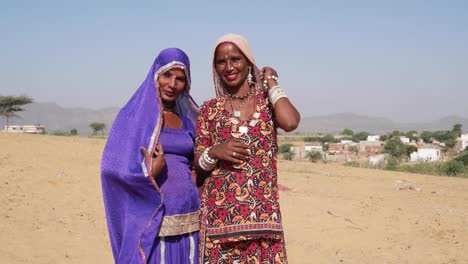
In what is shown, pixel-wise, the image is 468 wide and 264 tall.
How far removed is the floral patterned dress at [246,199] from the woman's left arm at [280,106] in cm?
7

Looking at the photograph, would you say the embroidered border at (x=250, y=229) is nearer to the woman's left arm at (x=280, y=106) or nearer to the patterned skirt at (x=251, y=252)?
the patterned skirt at (x=251, y=252)

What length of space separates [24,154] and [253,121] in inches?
428

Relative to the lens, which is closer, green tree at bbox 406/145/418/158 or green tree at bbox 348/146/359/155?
green tree at bbox 406/145/418/158

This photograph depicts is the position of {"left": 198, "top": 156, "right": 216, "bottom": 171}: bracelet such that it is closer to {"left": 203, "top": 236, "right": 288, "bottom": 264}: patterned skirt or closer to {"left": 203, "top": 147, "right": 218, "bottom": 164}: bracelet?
{"left": 203, "top": 147, "right": 218, "bottom": 164}: bracelet

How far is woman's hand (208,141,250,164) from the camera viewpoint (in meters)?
2.51

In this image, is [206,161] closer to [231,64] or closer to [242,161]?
[242,161]

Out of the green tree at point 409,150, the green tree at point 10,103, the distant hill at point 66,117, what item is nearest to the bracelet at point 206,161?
the green tree at point 409,150

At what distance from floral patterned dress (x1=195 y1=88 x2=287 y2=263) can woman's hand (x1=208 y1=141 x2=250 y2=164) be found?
0.15ft

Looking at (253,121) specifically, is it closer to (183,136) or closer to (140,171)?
(183,136)

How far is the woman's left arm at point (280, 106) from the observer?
254 cm

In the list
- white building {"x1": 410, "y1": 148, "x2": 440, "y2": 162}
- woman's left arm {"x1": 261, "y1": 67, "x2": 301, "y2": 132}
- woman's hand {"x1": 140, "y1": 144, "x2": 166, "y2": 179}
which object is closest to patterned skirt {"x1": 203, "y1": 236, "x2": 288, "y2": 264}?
woman's hand {"x1": 140, "y1": 144, "x2": 166, "y2": 179}

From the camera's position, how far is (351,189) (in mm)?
11219

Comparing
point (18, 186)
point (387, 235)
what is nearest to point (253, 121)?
point (387, 235)

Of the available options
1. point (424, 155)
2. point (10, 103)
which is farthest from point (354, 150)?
point (10, 103)
